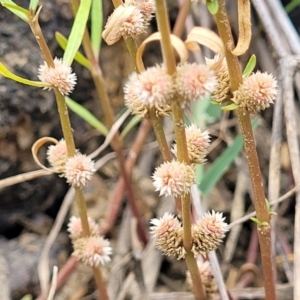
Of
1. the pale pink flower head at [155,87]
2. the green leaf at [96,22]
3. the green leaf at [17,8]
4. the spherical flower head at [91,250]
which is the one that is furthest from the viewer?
the green leaf at [96,22]

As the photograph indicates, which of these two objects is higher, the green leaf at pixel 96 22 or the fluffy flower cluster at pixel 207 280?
the green leaf at pixel 96 22

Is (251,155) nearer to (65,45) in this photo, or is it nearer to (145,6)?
(145,6)

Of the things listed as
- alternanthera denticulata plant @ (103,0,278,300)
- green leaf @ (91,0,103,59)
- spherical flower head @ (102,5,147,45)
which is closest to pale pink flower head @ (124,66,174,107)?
alternanthera denticulata plant @ (103,0,278,300)

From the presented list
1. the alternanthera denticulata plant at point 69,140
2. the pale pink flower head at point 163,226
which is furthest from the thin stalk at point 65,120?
the pale pink flower head at point 163,226

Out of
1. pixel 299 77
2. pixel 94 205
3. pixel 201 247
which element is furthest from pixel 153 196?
pixel 201 247

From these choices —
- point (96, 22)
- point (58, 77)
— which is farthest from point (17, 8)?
point (96, 22)

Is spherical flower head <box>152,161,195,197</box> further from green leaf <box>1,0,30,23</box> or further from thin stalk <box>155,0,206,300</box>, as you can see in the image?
green leaf <box>1,0,30,23</box>

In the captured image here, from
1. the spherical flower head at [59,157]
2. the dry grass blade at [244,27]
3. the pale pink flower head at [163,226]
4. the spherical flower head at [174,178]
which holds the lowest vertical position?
the pale pink flower head at [163,226]

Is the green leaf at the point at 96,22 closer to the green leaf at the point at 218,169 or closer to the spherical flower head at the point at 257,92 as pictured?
the green leaf at the point at 218,169
